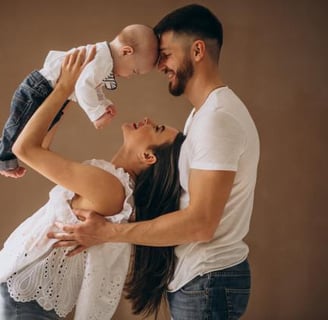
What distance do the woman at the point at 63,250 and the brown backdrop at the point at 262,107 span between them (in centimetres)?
139

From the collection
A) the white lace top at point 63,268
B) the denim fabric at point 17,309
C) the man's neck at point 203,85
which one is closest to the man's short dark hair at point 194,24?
the man's neck at point 203,85

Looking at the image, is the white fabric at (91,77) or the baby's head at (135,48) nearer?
the white fabric at (91,77)

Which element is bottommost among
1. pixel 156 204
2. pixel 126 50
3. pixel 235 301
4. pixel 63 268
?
pixel 235 301

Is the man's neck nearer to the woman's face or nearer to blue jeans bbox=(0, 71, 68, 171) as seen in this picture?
the woman's face

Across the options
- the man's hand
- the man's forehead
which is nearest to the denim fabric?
the man's hand

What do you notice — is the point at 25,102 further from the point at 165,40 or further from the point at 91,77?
the point at 165,40

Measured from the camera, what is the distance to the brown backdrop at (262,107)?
3.10 meters

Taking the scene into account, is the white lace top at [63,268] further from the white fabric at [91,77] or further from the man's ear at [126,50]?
the man's ear at [126,50]

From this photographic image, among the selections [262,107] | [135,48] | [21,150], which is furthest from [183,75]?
[262,107]

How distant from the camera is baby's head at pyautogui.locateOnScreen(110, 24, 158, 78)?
1.81 meters

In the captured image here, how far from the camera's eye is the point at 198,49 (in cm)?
177

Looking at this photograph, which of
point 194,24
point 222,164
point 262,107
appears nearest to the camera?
point 222,164

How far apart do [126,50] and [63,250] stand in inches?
24.9

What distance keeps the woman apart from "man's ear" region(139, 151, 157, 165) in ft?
0.27
